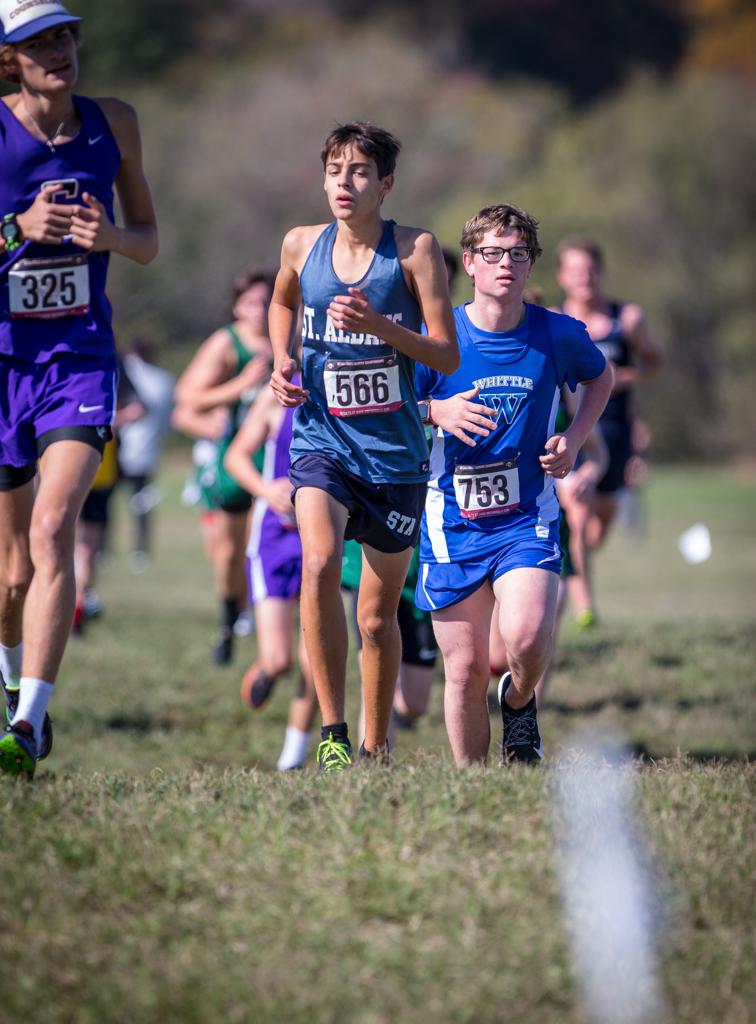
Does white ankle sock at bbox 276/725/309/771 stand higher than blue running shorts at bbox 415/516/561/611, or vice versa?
blue running shorts at bbox 415/516/561/611

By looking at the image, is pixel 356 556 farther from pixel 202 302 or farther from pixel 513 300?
pixel 202 302

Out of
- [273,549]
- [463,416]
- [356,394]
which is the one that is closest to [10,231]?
[356,394]

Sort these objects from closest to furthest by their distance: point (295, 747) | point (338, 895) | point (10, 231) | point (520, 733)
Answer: point (338, 895) → point (10, 231) → point (520, 733) → point (295, 747)

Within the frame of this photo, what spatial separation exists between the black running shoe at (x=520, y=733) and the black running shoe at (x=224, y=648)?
5623 mm

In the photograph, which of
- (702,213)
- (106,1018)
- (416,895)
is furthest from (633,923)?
(702,213)

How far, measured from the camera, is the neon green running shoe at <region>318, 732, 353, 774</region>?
16.8 ft

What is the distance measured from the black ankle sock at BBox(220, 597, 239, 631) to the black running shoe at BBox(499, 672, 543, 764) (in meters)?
5.39

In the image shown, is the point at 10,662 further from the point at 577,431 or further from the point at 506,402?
A: the point at 577,431

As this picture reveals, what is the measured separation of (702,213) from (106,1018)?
1860 inches

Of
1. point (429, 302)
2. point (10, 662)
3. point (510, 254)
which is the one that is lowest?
point (10, 662)

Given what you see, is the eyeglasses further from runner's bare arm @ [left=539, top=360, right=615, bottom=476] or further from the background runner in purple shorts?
the background runner in purple shorts

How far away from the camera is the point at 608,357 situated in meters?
9.97

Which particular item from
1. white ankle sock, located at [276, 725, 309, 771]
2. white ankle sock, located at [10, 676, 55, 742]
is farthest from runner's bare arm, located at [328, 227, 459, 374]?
white ankle sock, located at [276, 725, 309, 771]

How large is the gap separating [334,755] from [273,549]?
2.91m
